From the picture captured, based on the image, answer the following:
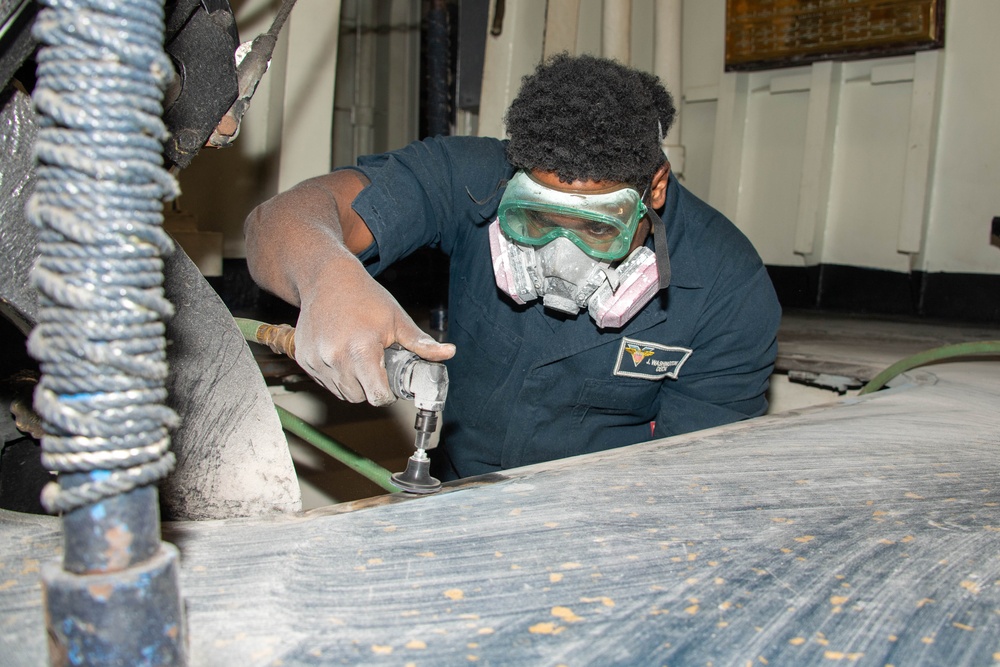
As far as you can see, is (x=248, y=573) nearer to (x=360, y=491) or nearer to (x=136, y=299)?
(x=136, y=299)

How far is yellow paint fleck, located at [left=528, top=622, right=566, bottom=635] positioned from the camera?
2.05ft

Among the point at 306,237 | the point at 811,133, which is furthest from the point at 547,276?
the point at 811,133

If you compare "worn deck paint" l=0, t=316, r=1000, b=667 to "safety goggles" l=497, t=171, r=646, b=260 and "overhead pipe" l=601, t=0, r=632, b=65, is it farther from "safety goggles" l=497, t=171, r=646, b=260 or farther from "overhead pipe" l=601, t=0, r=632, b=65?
"overhead pipe" l=601, t=0, r=632, b=65

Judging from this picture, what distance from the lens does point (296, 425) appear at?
1325mm

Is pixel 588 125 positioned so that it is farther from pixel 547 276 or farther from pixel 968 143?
pixel 968 143

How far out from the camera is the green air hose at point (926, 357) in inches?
79.7

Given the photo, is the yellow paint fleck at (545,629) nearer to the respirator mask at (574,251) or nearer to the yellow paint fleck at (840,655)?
the yellow paint fleck at (840,655)

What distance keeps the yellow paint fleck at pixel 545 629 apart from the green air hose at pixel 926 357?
64.9 inches

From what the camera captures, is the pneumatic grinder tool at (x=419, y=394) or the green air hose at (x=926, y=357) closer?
the pneumatic grinder tool at (x=419, y=394)

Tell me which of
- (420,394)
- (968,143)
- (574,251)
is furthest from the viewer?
(968,143)

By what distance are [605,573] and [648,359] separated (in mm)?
943

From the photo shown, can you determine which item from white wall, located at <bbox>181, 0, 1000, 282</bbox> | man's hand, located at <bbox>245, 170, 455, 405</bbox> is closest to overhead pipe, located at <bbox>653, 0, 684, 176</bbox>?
white wall, located at <bbox>181, 0, 1000, 282</bbox>

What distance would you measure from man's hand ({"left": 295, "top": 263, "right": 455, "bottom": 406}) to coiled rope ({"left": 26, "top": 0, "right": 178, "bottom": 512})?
0.60 metres

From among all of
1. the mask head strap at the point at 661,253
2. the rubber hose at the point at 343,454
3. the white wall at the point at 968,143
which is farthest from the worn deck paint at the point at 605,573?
the white wall at the point at 968,143
